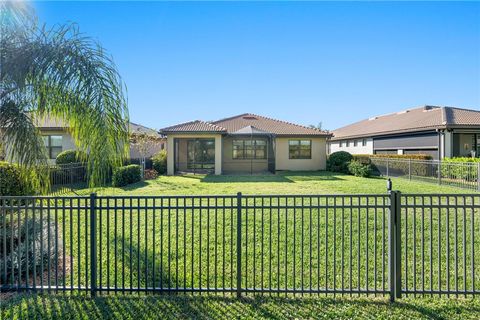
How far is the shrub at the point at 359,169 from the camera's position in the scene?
18.2 metres

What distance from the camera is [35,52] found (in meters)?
3.90

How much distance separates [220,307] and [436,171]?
1572 centimetres

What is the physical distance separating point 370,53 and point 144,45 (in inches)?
364

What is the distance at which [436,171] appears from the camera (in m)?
14.9

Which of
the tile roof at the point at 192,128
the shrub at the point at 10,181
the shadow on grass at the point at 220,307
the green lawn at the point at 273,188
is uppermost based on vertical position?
the tile roof at the point at 192,128

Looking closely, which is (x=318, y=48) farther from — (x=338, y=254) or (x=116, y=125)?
(x=116, y=125)

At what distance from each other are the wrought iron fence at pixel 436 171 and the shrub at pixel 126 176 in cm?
1542

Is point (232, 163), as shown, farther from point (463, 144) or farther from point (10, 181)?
point (463, 144)

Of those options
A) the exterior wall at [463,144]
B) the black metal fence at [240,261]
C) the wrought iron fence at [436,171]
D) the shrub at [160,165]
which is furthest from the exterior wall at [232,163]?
the black metal fence at [240,261]

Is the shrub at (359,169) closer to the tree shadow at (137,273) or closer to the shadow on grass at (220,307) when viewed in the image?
the shadow on grass at (220,307)

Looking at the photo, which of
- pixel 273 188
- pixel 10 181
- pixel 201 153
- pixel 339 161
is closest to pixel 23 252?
pixel 10 181

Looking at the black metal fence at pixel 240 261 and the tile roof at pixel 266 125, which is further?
the tile roof at pixel 266 125

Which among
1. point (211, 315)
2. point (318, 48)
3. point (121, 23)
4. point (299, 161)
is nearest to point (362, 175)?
point (299, 161)

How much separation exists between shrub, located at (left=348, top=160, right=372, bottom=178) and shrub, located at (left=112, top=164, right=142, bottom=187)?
13854 millimetres
